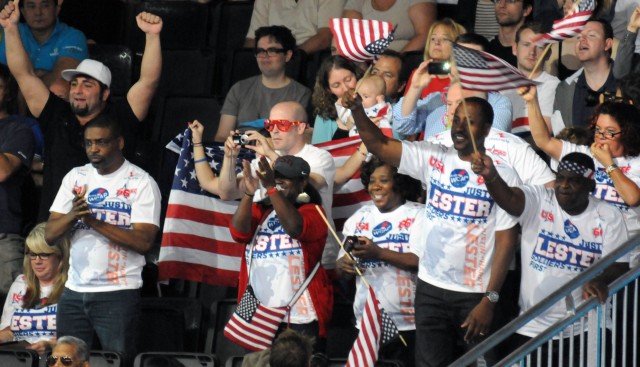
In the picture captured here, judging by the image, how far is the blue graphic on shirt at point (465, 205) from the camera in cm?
709

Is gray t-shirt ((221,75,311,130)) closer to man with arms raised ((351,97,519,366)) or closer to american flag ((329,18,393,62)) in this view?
american flag ((329,18,393,62))

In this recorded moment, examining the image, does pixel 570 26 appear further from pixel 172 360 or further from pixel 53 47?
pixel 53 47

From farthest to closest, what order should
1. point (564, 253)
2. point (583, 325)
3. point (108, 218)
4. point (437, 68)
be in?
point (437, 68)
point (108, 218)
point (564, 253)
point (583, 325)

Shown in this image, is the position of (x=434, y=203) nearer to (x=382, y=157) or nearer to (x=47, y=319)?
(x=382, y=157)

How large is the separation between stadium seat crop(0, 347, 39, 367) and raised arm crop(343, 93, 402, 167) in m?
2.52

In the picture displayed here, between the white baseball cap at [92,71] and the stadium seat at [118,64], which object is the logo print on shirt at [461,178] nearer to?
the white baseball cap at [92,71]

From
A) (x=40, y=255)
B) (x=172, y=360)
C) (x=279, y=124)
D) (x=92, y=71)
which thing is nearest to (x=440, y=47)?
(x=279, y=124)

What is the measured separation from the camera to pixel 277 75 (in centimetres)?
977

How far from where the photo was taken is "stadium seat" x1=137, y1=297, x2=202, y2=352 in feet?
27.9

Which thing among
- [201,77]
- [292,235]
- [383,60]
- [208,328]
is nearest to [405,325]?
[292,235]

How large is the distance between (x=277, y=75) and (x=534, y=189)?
124 inches

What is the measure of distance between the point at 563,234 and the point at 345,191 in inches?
78.6

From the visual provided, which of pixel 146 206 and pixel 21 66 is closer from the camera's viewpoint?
pixel 146 206

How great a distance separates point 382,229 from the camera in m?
7.72
